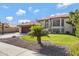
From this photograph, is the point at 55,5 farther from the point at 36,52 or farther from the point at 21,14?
the point at 36,52

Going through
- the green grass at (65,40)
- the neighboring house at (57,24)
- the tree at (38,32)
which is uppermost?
the neighboring house at (57,24)

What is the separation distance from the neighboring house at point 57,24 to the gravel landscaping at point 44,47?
0.30 meters

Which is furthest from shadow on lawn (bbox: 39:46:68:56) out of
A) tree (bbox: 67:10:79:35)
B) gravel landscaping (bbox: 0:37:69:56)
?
tree (bbox: 67:10:79:35)

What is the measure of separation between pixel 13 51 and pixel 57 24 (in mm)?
1025

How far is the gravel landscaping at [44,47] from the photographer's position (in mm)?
4691

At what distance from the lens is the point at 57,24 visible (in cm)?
492

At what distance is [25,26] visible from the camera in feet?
16.0

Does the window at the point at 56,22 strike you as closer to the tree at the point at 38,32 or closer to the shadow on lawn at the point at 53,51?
the tree at the point at 38,32

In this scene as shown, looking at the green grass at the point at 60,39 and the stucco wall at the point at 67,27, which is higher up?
the stucco wall at the point at 67,27

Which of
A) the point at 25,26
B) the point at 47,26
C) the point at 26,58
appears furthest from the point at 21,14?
the point at 26,58

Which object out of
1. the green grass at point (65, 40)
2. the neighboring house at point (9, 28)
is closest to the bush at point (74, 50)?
the green grass at point (65, 40)

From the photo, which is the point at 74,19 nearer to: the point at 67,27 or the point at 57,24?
the point at 67,27

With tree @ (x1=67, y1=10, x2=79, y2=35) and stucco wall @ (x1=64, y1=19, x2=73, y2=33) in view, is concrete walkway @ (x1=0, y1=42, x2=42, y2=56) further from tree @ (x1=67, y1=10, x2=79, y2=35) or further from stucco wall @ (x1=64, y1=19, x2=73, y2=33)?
tree @ (x1=67, y1=10, x2=79, y2=35)

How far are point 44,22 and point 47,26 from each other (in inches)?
3.9
